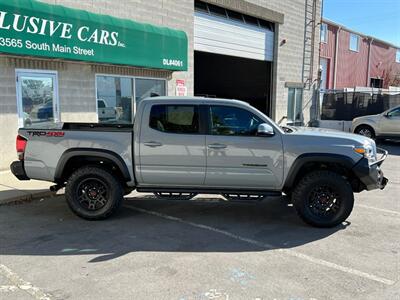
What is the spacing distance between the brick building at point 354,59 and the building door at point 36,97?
874 inches

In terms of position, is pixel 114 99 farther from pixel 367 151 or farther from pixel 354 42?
pixel 354 42

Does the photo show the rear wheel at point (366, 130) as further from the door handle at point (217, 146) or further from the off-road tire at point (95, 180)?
the off-road tire at point (95, 180)

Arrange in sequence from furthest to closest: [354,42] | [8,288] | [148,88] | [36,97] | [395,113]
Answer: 1. [354,42]
2. [395,113]
3. [148,88]
4. [36,97]
5. [8,288]

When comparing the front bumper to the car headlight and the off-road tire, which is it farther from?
the off-road tire

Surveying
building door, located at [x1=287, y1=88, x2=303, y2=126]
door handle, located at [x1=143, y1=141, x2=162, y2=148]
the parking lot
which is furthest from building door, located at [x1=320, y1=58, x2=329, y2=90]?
door handle, located at [x1=143, y1=141, x2=162, y2=148]

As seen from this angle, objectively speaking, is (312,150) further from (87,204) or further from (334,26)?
(334,26)

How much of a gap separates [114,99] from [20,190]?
15.9ft

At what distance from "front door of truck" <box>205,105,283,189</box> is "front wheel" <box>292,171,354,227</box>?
0.38 m

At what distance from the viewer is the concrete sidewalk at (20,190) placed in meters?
6.75

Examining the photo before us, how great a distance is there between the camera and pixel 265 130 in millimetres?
5305

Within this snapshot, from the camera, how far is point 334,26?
28.0m

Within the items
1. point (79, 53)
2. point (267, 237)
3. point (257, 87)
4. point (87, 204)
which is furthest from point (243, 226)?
point (257, 87)

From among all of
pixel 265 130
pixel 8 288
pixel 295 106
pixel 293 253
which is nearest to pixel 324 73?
pixel 295 106

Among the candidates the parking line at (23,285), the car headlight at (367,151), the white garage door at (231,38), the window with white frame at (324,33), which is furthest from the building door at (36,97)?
the window with white frame at (324,33)
